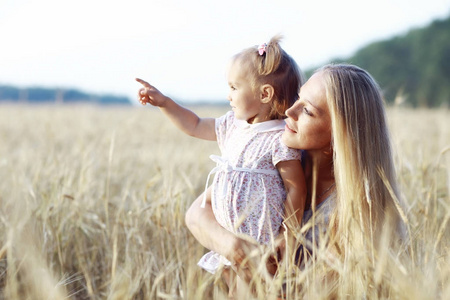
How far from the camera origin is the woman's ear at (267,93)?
1.58 m

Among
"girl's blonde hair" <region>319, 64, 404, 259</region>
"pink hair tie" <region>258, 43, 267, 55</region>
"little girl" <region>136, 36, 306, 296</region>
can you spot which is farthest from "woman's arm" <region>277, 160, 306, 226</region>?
"pink hair tie" <region>258, 43, 267, 55</region>

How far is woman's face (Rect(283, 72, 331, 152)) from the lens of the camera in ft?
4.79

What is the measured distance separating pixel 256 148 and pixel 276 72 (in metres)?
0.26

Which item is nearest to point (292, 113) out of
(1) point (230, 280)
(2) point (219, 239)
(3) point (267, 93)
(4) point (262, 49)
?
(3) point (267, 93)

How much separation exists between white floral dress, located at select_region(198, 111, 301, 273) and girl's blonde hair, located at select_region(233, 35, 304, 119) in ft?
0.24

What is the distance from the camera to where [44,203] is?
2.01 m

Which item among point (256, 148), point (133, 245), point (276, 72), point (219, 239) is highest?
point (276, 72)

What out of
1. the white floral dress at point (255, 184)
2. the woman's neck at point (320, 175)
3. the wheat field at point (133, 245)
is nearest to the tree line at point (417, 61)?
the wheat field at point (133, 245)

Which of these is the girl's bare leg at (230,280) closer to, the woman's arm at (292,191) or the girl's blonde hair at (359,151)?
the woman's arm at (292,191)

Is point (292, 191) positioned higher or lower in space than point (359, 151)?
lower

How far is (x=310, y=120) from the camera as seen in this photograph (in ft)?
4.79

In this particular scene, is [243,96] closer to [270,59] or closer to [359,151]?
[270,59]

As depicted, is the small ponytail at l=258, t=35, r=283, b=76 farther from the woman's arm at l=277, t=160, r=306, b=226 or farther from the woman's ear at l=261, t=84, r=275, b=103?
the woman's arm at l=277, t=160, r=306, b=226

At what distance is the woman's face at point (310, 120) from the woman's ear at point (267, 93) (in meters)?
0.12
